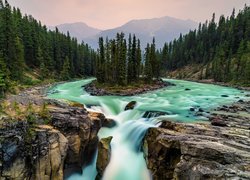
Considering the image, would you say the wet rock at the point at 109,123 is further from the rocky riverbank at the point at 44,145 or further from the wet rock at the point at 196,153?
the wet rock at the point at 196,153

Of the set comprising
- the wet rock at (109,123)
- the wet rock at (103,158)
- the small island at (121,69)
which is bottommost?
the wet rock at (103,158)

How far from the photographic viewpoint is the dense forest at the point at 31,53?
45562mm

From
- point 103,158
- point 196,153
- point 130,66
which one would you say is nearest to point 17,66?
point 130,66

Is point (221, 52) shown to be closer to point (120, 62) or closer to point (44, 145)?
point (120, 62)

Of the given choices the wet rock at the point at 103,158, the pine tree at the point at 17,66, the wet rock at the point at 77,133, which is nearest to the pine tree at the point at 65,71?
the pine tree at the point at 17,66

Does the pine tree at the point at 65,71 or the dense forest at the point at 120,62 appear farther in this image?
the pine tree at the point at 65,71

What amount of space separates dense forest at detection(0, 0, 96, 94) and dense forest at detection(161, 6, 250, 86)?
143 feet

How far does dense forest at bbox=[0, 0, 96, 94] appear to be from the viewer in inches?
1794

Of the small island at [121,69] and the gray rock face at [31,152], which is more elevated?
the small island at [121,69]

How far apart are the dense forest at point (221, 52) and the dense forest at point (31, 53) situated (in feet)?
143

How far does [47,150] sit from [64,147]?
132cm

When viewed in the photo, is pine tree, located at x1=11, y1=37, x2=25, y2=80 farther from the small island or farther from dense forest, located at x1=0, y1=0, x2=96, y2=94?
the small island

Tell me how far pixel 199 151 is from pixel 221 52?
9334 centimetres

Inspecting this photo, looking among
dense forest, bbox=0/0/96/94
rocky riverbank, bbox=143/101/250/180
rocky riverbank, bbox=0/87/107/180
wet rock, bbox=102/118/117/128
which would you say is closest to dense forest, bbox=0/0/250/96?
dense forest, bbox=0/0/96/94
